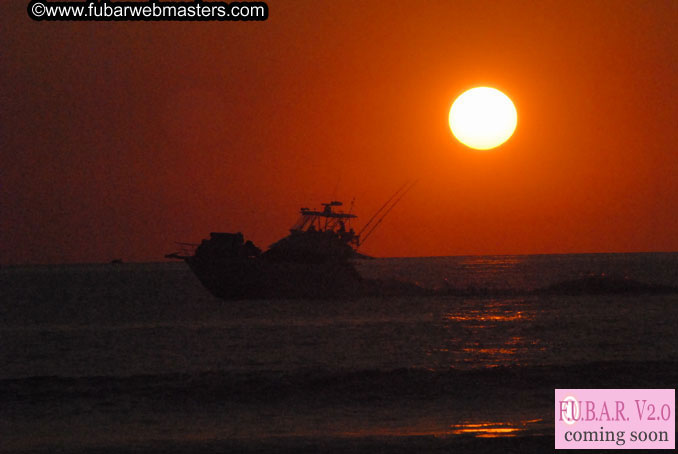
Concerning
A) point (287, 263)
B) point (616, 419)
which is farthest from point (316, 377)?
point (287, 263)

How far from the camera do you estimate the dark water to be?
1802cm

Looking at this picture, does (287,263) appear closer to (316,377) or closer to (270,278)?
(270,278)

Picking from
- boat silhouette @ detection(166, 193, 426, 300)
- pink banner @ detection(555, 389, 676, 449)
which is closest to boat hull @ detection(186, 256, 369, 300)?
boat silhouette @ detection(166, 193, 426, 300)

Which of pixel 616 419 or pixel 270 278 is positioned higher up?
pixel 270 278

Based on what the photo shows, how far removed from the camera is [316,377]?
89.4 feet

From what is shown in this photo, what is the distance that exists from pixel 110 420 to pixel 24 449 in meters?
4.09

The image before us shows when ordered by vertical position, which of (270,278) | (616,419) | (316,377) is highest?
(270,278)

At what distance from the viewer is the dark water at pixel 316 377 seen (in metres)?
18.0

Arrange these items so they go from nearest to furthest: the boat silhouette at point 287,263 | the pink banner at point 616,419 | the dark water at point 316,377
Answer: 1. the pink banner at point 616,419
2. the dark water at point 316,377
3. the boat silhouette at point 287,263

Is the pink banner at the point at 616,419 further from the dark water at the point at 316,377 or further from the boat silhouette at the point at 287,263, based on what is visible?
the boat silhouette at the point at 287,263

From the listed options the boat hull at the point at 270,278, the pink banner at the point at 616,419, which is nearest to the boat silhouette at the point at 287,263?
the boat hull at the point at 270,278

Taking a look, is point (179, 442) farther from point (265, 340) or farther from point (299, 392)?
point (265, 340)

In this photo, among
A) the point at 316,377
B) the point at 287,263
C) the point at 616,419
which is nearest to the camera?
the point at 616,419

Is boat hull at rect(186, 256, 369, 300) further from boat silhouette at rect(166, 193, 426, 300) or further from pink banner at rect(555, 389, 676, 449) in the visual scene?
pink banner at rect(555, 389, 676, 449)
